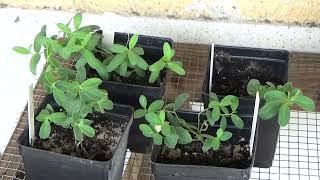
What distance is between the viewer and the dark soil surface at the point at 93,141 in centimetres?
103

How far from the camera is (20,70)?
141 centimetres

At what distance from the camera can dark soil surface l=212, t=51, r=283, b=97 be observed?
3.80 ft

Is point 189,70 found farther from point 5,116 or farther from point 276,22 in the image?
point 5,116

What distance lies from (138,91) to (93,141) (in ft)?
0.46

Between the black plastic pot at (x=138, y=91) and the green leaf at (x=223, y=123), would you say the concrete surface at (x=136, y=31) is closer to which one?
the black plastic pot at (x=138, y=91)

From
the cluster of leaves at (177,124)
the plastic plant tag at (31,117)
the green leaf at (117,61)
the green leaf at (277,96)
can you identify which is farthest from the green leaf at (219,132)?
the plastic plant tag at (31,117)

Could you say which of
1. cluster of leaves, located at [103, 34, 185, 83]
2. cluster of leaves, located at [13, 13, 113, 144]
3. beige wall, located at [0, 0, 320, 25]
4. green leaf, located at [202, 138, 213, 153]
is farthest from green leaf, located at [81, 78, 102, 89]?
beige wall, located at [0, 0, 320, 25]

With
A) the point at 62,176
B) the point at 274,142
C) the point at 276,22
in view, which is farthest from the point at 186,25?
the point at 62,176

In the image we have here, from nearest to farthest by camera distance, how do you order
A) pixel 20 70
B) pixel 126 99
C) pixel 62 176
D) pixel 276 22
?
pixel 62 176, pixel 126 99, pixel 276 22, pixel 20 70

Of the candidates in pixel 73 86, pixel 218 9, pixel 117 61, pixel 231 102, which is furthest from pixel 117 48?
pixel 218 9

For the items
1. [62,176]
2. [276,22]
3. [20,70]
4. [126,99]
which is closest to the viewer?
[62,176]

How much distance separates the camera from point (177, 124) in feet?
3.28

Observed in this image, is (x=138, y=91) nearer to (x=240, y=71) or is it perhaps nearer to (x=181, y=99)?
(x=181, y=99)

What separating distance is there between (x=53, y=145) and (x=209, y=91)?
33cm
